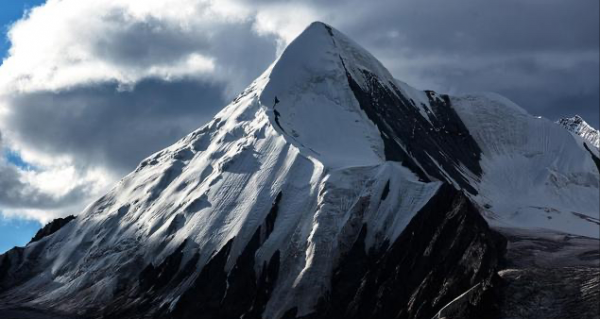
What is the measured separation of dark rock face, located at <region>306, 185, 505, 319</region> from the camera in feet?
454

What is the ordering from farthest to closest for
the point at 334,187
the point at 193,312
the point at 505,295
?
the point at 334,187
the point at 193,312
the point at 505,295

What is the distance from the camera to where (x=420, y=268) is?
148250mm

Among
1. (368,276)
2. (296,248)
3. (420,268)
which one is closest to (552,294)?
(420,268)

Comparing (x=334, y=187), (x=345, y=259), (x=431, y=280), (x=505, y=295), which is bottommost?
(x=505, y=295)

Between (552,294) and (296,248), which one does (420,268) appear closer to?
(296,248)

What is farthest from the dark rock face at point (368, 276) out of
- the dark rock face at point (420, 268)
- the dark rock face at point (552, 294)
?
the dark rock face at point (552, 294)

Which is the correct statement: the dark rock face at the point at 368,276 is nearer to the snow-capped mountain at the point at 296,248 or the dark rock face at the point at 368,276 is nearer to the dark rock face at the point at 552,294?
the snow-capped mountain at the point at 296,248

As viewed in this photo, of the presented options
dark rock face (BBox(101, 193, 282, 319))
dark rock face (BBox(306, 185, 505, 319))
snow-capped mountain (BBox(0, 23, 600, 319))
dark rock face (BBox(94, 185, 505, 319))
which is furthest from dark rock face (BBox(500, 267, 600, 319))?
dark rock face (BBox(101, 193, 282, 319))

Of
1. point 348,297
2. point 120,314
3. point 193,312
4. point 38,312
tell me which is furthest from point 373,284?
point 38,312

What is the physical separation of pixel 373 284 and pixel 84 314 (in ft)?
179

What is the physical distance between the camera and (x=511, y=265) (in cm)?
15800

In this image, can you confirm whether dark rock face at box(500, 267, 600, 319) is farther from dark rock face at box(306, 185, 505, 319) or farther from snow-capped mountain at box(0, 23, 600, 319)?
dark rock face at box(306, 185, 505, 319)

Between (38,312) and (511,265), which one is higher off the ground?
(38,312)

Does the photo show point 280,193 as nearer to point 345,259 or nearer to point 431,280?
point 345,259
